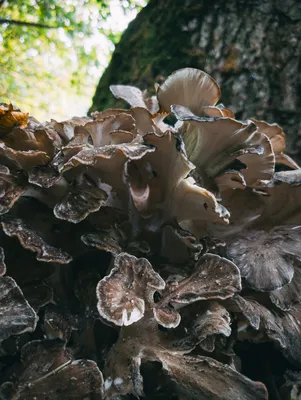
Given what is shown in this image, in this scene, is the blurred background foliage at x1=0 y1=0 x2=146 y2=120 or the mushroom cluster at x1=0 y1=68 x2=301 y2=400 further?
the blurred background foliage at x1=0 y1=0 x2=146 y2=120

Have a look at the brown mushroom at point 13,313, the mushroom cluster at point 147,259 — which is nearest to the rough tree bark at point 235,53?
the mushroom cluster at point 147,259

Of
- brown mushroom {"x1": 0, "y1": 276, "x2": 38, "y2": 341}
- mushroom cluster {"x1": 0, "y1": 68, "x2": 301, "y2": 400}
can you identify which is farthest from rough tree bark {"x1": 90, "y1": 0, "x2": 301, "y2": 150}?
brown mushroom {"x1": 0, "y1": 276, "x2": 38, "y2": 341}

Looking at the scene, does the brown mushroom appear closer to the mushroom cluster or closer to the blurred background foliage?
the mushroom cluster

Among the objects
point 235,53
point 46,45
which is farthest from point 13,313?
point 46,45

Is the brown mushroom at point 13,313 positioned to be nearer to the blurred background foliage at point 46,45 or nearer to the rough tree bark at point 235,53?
the rough tree bark at point 235,53

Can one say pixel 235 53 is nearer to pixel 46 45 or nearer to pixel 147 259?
pixel 147 259

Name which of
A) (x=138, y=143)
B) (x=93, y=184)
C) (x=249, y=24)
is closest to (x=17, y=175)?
(x=93, y=184)
